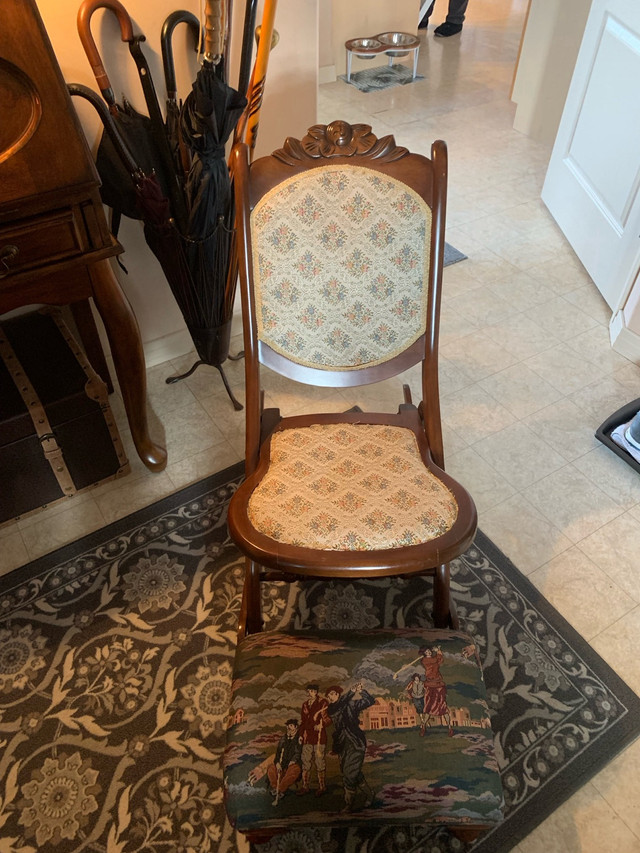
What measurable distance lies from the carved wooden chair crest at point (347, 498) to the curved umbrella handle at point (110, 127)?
392 mm

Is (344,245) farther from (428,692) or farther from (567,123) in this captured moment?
(567,123)

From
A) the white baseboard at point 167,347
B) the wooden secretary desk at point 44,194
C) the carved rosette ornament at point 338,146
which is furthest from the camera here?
the white baseboard at point 167,347

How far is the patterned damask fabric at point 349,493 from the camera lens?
1140 mm

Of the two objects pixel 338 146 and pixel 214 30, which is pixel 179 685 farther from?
pixel 214 30

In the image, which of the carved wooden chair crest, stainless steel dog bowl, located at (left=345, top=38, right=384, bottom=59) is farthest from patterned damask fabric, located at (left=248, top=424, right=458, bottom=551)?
stainless steel dog bowl, located at (left=345, top=38, right=384, bottom=59)

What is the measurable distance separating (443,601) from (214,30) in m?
1.26

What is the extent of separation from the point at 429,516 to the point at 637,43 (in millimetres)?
1930

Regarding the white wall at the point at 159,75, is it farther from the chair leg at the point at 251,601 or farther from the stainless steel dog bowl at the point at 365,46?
the stainless steel dog bowl at the point at 365,46

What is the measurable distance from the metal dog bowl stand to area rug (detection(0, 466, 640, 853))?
345 centimetres

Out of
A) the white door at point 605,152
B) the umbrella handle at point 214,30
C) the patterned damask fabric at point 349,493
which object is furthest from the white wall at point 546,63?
the patterned damask fabric at point 349,493

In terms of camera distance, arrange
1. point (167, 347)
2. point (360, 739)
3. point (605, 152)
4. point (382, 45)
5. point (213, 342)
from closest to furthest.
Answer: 1. point (360, 739)
2. point (213, 342)
3. point (167, 347)
4. point (605, 152)
5. point (382, 45)

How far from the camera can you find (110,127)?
1.41m

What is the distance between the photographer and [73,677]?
1.39m

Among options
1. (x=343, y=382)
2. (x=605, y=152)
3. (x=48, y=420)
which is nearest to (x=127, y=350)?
(x=48, y=420)
